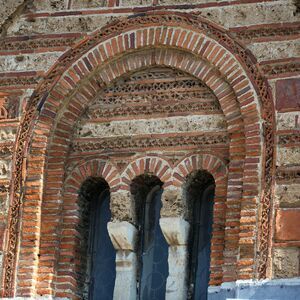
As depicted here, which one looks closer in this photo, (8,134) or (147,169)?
(147,169)

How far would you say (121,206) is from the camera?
1750 centimetres

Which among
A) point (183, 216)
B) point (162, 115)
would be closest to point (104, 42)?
point (162, 115)

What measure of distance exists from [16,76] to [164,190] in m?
2.25

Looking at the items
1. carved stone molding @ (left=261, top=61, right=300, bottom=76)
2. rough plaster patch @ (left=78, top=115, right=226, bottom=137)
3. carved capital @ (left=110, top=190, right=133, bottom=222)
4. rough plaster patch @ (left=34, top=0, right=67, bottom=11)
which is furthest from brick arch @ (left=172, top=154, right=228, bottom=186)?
rough plaster patch @ (left=34, top=0, right=67, bottom=11)

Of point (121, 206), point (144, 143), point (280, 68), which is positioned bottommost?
point (121, 206)

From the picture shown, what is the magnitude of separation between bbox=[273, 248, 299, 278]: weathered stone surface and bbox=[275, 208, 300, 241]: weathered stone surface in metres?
0.13

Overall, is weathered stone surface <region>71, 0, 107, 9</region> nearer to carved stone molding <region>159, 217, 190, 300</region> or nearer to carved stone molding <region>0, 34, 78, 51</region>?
carved stone molding <region>0, 34, 78, 51</region>

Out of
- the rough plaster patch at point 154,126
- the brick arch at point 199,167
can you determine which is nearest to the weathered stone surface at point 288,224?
the brick arch at point 199,167

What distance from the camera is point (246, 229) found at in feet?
54.6

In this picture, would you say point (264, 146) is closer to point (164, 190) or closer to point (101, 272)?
point (164, 190)

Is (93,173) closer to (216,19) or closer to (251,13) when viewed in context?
(216,19)

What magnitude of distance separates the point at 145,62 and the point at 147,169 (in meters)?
1.26

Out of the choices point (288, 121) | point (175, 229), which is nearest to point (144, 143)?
point (175, 229)

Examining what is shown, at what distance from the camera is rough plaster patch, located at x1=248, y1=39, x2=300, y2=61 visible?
56.4ft
